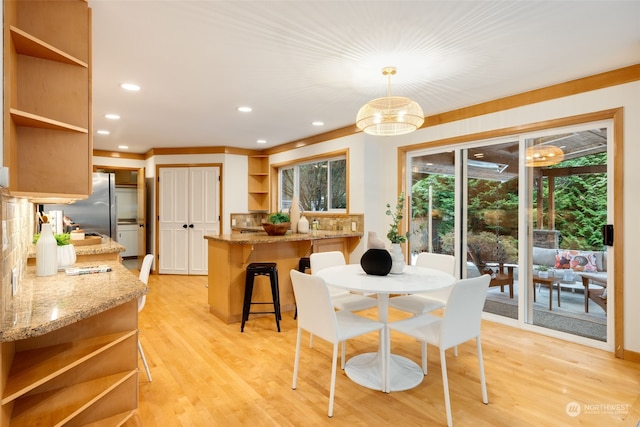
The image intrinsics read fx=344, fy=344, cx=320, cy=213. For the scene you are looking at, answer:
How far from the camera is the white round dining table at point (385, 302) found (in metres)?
2.22

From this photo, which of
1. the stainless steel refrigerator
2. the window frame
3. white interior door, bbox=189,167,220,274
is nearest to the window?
the window frame

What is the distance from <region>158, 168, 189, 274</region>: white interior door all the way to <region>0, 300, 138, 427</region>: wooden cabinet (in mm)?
4527

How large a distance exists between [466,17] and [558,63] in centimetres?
117

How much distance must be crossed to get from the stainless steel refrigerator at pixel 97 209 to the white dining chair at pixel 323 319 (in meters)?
5.26

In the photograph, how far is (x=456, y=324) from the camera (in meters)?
2.04

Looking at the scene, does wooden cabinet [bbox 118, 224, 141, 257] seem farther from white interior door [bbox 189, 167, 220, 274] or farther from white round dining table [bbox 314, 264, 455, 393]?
white round dining table [bbox 314, 264, 455, 393]

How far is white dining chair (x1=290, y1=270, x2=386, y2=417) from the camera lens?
80.8 inches

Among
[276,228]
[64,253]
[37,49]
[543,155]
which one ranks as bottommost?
[64,253]

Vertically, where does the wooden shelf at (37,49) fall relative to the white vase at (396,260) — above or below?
above

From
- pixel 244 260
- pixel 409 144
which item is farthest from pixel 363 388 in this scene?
pixel 409 144

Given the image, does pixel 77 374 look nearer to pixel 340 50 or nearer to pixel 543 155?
pixel 340 50

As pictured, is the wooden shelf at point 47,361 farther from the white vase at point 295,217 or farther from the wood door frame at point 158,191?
the wood door frame at point 158,191

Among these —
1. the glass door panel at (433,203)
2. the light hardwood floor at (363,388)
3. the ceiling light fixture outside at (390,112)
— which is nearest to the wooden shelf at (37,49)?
the ceiling light fixture outside at (390,112)

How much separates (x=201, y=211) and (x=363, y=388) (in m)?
4.76
